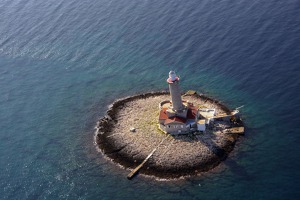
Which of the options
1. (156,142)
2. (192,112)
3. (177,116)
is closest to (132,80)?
(177,116)

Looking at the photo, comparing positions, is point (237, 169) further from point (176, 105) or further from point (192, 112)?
point (176, 105)

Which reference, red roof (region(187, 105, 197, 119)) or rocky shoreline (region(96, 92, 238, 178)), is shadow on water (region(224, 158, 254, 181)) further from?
red roof (region(187, 105, 197, 119))

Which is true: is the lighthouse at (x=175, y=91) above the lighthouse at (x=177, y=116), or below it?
above

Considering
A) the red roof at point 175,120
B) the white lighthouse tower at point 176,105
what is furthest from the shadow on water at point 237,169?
the white lighthouse tower at point 176,105

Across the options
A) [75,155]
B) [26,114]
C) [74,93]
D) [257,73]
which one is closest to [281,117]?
[257,73]

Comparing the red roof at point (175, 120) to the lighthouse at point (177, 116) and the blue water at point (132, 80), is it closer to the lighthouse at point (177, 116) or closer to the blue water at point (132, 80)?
the lighthouse at point (177, 116)

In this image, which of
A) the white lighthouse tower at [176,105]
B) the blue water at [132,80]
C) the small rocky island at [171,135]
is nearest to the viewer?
the blue water at [132,80]

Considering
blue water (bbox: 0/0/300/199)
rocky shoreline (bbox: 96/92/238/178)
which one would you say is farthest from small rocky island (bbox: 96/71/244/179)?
blue water (bbox: 0/0/300/199)
